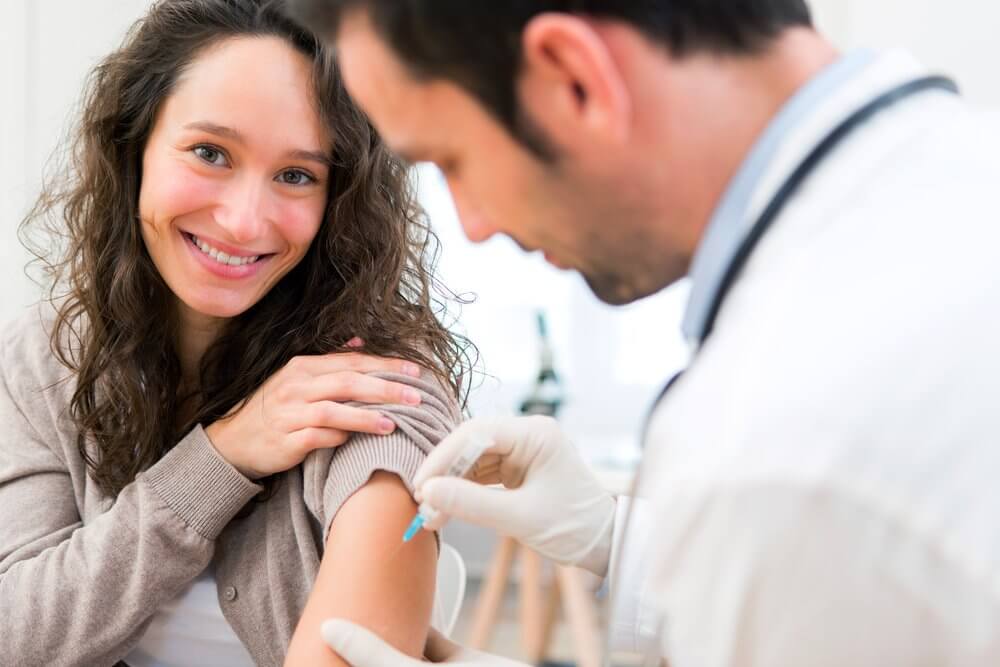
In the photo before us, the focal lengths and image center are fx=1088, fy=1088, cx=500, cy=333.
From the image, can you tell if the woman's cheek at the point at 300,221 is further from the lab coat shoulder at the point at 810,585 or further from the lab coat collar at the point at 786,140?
the lab coat shoulder at the point at 810,585

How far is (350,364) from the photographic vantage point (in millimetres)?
1360

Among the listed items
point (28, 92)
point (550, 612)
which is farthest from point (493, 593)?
point (28, 92)

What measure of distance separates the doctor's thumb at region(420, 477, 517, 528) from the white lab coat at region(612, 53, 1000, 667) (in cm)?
37

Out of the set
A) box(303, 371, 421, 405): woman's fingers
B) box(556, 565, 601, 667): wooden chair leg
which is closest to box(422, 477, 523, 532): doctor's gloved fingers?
box(303, 371, 421, 405): woman's fingers

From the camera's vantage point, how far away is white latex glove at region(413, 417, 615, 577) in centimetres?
109

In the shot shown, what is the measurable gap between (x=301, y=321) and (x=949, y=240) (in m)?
1.02

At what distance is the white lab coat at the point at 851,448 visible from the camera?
575mm

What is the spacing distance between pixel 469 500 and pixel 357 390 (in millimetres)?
318

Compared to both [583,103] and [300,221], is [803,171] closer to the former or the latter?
[583,103]

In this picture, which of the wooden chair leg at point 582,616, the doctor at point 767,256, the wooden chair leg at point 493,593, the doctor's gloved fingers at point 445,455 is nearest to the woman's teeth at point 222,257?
the doctor's gloved fingers at point 445,455

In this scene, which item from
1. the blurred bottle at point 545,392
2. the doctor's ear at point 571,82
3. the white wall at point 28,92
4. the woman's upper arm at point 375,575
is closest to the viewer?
the doctor's ear at point 571,82

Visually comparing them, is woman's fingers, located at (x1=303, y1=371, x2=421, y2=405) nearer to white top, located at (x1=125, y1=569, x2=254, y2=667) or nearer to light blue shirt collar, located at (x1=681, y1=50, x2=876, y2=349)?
white top, located at (x1=125, y1=569, x2=254, y2=667)

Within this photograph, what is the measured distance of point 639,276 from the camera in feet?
2.65

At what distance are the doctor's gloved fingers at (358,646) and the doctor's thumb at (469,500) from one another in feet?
0.49
